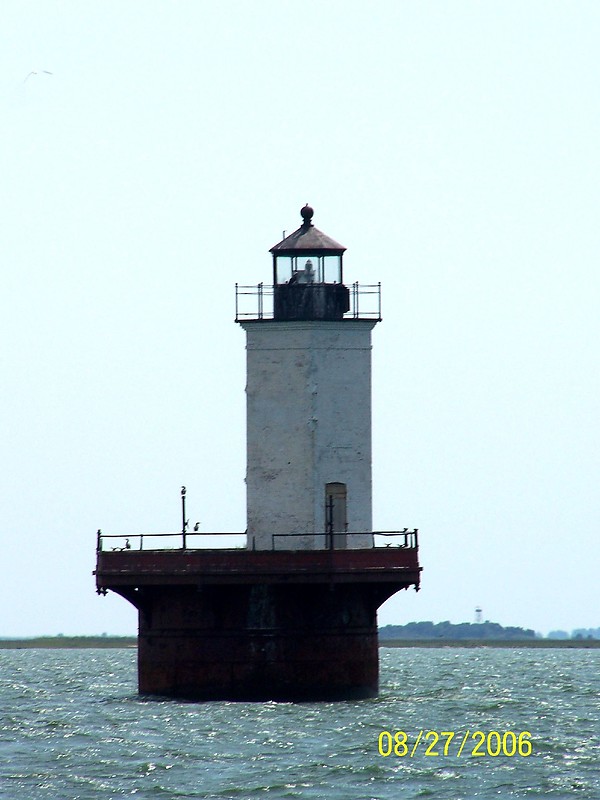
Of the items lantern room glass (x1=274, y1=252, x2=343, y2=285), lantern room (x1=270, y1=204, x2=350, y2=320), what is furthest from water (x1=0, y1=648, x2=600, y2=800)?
lantern room glass (x1=274, y1=252, x2=343, y2=285)

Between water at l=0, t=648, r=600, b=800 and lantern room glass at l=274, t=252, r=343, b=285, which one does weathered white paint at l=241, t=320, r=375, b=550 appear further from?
water at l=0, t=648, r=600, b=800

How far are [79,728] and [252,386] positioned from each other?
9329mm

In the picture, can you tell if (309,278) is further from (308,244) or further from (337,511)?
(337,511)

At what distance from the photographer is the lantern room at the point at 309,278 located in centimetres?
4825

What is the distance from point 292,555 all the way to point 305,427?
335 centimetres

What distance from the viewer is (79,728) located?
43500 mm

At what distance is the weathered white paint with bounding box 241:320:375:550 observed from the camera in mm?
46875

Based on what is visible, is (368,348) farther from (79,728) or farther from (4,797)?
(4,797)

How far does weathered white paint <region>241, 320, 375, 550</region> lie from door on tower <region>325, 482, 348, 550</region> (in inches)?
4.9

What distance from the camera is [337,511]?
47.1 metres

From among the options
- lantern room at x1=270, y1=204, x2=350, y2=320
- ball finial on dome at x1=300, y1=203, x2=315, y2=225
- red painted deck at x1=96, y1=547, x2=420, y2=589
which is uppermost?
ball finial on dome at x1=300, y1=203, x2=315, y2=225

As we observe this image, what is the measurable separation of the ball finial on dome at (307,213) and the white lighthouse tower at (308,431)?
3017 mm

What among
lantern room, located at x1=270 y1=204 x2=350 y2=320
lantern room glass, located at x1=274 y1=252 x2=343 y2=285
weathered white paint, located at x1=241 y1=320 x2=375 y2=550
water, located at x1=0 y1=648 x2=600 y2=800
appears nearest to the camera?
water, located at x1=0 y1=648 x2=600 y2=800

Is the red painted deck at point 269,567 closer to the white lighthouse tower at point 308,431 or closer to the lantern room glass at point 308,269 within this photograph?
the white lighthouse tower at point 308,431
